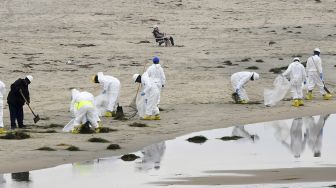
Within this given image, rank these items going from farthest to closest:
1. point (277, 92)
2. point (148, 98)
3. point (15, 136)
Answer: point (277, 92) < point (148, 98) < point (15, 136)

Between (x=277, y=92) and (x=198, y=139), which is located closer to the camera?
(x=198, y=139)

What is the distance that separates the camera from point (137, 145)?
25.0 m

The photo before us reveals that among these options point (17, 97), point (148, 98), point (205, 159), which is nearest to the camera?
point (205, 159)

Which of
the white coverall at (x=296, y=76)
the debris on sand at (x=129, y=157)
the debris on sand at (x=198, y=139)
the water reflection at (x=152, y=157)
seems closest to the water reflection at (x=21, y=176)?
the water reflection at (x=152, y=157)

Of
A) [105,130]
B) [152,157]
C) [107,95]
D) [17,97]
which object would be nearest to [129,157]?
[152,157]

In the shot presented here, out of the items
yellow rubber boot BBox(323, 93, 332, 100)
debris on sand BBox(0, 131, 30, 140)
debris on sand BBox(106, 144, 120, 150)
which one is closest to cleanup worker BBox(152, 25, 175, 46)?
yellow rubber boot BBox(323, 93, 332, 100)

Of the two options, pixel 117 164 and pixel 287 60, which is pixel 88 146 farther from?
pixel 287 60

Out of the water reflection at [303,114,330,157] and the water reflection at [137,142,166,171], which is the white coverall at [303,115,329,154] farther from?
the water reflection at [137,142,166,171]

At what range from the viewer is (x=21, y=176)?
19828 mm

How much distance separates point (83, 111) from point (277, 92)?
968 centimetres

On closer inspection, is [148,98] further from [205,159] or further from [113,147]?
[205,159]

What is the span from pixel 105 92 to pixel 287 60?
1686cm

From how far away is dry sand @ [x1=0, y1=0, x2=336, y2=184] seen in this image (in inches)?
1099

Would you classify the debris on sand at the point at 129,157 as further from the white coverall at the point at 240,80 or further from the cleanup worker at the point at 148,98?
the white coverall at the point at 240,80
